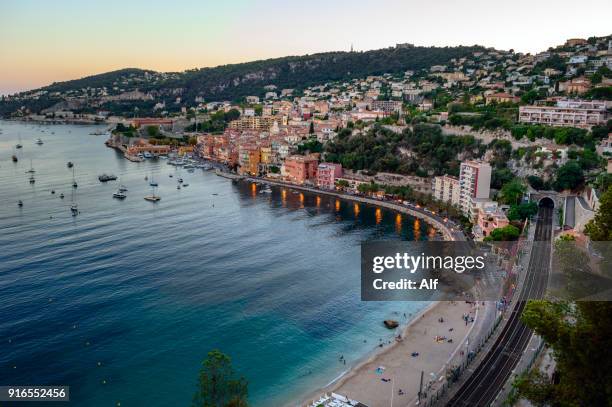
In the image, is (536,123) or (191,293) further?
(536,123)

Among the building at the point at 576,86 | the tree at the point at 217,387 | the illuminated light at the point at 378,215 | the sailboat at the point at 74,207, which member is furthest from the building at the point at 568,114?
the tree at the point at 217,387

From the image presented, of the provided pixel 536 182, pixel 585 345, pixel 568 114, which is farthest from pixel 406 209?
pixel 585 345

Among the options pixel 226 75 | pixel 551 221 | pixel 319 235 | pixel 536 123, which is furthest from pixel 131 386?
pixel 226 75

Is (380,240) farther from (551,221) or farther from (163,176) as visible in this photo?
(163,176)

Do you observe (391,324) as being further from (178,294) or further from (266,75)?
(266,75)

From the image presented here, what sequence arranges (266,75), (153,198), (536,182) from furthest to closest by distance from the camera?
(266,75) → (153,198) → (536,182)
